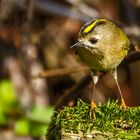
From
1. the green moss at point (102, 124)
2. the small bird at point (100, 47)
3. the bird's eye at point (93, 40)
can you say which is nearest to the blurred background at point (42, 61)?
the small bird at point (100, 47)

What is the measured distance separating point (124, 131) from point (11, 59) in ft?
19.3

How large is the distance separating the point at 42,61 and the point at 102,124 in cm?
580

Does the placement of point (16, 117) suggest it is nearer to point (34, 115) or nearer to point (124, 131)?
point (34, 115)

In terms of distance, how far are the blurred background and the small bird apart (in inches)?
104

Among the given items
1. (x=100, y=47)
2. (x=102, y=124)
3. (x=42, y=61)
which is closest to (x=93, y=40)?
(x=100, y=47)

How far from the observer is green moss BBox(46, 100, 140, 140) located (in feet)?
10.9

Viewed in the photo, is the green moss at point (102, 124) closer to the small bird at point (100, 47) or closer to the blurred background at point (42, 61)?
the small bird at point (100, 47)

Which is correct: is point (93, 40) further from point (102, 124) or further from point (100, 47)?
point (102, 124)

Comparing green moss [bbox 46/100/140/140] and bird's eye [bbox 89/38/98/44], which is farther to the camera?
bird's eye [bbox 89/38/98/44]

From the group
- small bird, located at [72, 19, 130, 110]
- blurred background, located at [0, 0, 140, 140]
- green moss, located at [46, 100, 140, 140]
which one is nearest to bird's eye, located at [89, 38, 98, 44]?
small bird, located at [72, 19, 130, 110]

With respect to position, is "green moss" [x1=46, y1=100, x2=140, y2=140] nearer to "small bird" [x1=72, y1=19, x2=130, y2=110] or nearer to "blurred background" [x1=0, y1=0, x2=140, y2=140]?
"small bird" [x1=72, y1=19, x2=130, y2=110]

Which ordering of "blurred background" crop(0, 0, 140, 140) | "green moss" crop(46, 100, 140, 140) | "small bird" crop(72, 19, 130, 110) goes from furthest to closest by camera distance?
"blurred background" crop(0, 0, 140, 140), "small bird" crop(72, 19, 130, 110), "green moss" crop(46, 100, 140, 140)

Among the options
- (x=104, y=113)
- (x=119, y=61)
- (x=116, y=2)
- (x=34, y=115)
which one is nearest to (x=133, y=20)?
(x=116, y=2)

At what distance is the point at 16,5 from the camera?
333 inches
